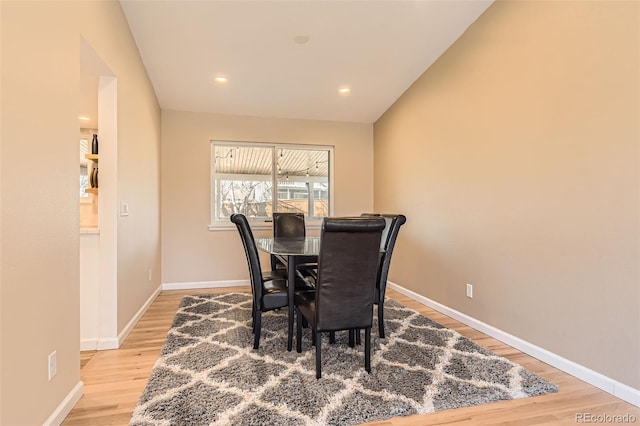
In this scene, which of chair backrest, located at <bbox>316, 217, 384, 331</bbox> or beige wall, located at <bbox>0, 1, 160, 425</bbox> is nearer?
beige wall, located at <bbox>0, 1, 160, 425</bbox>

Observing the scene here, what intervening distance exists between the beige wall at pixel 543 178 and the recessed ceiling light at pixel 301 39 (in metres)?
1.44

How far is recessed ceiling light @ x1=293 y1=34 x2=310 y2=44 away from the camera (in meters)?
2.94

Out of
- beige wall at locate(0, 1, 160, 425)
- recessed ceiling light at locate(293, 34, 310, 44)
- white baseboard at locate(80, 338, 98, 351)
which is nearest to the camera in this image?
beige wall at locate(0, 1, 160, 425)

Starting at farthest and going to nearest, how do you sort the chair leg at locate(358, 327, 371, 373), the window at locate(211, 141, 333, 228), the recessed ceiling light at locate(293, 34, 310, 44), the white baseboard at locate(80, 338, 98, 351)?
1. the window at locate(211, 141, 333, 228)
2. the recessed ceiling light at locate(293, 34, 310, 44)
3. the white baseboard at locate(80, 338, 98, 351)
4. the chair leg at locate(358, 327, 371, 373)

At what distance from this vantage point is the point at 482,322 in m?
2.73

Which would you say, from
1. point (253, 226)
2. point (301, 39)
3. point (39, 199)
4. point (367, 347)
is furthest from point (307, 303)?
point (253, 226)

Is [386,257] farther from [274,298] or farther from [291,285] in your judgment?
[274,298]

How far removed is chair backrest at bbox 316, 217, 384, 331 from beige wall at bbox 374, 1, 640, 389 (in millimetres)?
1297

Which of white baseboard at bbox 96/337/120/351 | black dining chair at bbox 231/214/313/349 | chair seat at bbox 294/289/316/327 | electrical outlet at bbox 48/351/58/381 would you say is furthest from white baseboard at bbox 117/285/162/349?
chair seat at bbox 294/289/316/327

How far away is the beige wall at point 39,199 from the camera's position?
117 cm

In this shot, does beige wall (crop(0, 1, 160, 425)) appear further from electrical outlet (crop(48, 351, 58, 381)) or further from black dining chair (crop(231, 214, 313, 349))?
black dining chair (crop(231, 214, 313, 349))

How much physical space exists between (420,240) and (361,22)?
7.73ft

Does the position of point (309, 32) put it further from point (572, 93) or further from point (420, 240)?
point (420, 240)

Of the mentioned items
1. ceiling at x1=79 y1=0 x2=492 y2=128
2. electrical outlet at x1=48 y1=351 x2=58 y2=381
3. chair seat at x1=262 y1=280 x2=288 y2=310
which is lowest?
electrical outlet at x1=48 y1=351 x2=58 y2=381
